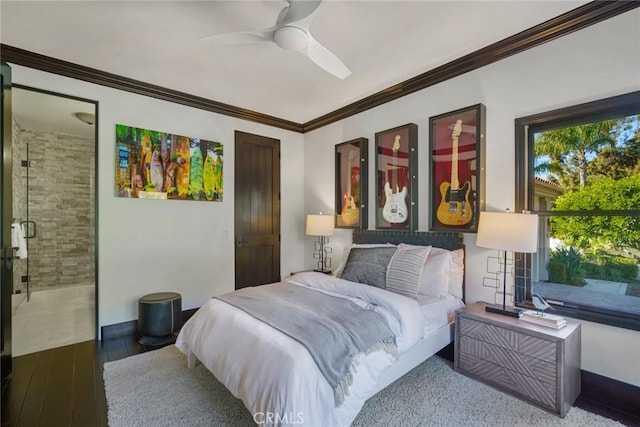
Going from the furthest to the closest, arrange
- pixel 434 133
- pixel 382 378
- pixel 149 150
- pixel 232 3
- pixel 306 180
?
pixel 306 180
pixel 149 150
pixel 434 133
pixel 232 3
pixel 382 378

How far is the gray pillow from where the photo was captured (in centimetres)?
273

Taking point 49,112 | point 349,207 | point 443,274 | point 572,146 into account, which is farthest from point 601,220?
point 49,112

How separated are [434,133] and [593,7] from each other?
1386mm

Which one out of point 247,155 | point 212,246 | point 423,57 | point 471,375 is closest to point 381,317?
point 471,375

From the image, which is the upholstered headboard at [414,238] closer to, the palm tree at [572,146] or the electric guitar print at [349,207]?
the electric guitar print at [349,207]

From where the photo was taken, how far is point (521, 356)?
2039 millimetres

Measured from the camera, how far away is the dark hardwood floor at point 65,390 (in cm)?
189

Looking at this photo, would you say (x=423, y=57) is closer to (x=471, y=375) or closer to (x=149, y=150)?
(x=471, y=375)

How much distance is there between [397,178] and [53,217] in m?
5.83

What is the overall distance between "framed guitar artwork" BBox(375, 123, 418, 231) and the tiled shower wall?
4.49 meters

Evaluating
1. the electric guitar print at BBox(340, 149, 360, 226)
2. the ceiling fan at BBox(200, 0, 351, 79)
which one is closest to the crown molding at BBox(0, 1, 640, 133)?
the electric guitar print at BBox(340, 149, 360, 226)

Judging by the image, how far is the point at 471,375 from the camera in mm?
2328

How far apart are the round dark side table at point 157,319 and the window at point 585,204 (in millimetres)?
3348

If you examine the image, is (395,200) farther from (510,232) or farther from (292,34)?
(292,34)
